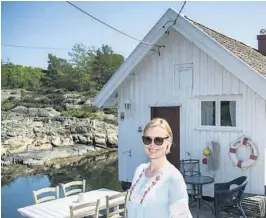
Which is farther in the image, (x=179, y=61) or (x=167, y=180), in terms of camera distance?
(x=179, y=61)

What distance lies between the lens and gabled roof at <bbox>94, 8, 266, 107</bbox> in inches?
241

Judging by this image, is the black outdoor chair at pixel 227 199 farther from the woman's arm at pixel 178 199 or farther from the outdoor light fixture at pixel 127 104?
the outdoor light fixture at pixel 127 104

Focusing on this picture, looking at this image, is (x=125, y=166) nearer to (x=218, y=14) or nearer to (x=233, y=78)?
(x=233, y=78)

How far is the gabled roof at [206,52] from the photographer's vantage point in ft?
20.1

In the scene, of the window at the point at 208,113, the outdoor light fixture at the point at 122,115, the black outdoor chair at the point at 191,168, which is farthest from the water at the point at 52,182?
the window at the point at 208,113

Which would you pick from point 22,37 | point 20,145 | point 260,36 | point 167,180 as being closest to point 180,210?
point 167,180

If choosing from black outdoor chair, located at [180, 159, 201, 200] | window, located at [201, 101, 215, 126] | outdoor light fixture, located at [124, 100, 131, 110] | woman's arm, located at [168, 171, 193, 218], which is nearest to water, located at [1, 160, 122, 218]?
outdoor light fixture, located at [124, 100, 131, 110]

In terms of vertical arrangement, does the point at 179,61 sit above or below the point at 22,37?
below

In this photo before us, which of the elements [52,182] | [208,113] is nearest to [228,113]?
[208,113]

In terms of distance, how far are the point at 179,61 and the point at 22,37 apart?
68.9 ft

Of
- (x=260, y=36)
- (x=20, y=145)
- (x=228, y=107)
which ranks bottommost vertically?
(x=20, y=145)

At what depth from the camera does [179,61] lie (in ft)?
25.3

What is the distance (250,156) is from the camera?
6.46 m

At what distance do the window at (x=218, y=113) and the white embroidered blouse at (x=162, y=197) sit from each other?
5.09m
